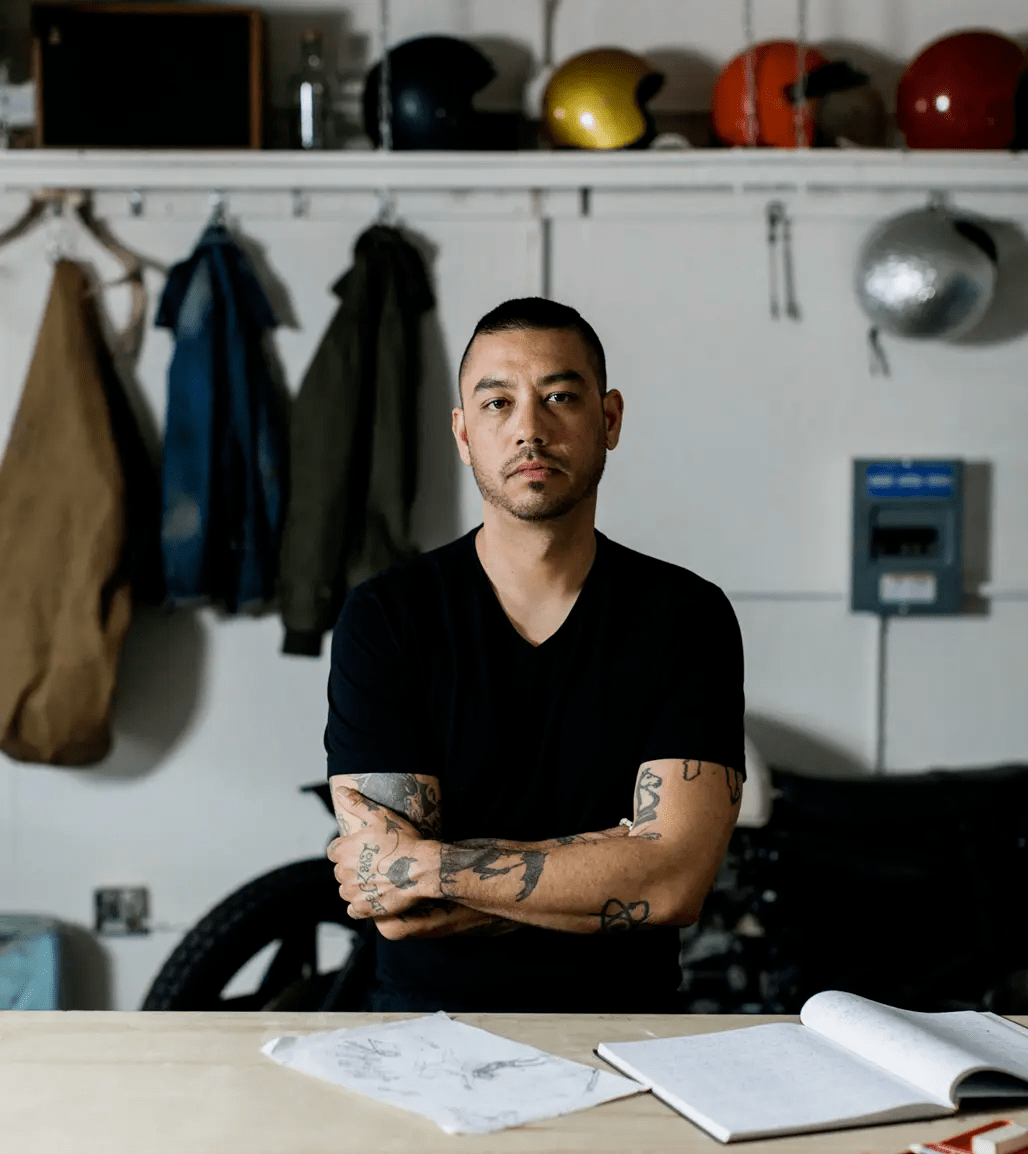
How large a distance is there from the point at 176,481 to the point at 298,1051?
6.46ft

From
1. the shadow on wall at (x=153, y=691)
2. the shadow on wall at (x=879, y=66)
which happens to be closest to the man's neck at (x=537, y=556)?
the shadow on wall at (x=153, y=691)

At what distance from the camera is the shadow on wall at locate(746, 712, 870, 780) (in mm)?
3318

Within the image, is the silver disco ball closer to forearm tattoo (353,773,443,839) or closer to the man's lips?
the man's lips

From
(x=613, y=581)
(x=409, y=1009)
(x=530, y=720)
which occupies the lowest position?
(x=409, y=1009)

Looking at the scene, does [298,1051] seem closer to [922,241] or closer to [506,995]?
[506,995]

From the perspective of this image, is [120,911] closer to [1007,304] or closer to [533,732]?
[533,732]

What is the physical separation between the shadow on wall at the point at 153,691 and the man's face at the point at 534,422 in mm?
1556

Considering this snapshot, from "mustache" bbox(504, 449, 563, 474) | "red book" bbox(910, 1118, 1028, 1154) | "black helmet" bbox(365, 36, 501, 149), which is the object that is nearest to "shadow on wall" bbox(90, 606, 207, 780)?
"black helmet" bbox(365, 36, 501, 149)

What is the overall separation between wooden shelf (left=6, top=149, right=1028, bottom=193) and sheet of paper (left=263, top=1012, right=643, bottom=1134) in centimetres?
223

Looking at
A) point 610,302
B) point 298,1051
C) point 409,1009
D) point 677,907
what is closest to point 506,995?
point 409,1009

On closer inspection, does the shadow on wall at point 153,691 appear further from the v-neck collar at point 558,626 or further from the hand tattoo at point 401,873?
the hand tattoo at point 401,873

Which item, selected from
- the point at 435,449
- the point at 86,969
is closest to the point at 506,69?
the point at 435,449

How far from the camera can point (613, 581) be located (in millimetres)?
1985

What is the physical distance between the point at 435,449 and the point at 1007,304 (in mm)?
1473
